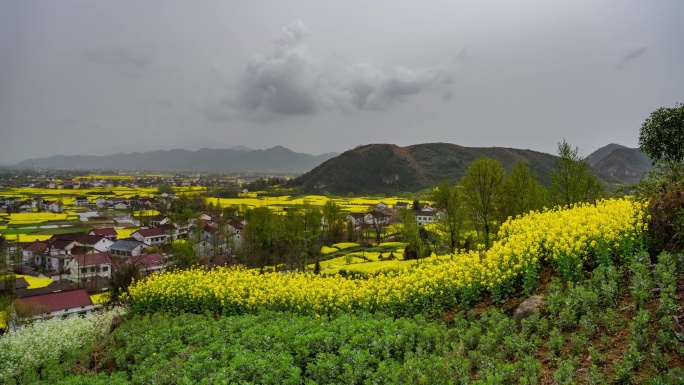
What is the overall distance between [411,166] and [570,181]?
11369 centimetres

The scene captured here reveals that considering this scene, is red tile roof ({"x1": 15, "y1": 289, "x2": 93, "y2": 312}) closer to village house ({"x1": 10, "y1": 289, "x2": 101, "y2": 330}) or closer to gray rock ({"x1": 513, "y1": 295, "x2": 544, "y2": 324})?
Answer: village house ({"x1": 10, "y1": 289, "x2": 101, "y2": 330})

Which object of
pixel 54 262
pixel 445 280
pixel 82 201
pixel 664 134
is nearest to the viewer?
pixel 445 280

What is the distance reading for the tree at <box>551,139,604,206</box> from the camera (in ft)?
72.8

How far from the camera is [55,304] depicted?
28.9 metres

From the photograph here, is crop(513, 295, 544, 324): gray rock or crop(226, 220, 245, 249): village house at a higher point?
crop(513, 295, 544, 324): gray rock

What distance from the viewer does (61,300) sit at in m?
29.4

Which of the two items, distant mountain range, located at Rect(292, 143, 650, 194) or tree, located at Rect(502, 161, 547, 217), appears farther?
distant mountain range, located at Rect(292, 143, 650, 194)

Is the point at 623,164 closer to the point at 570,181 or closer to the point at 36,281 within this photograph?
the point at 570,181

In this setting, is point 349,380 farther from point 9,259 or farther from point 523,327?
point 9,259

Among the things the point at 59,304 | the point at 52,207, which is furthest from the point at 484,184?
the point at 52,207

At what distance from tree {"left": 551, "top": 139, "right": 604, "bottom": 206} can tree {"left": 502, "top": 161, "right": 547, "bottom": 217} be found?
1.00 metres

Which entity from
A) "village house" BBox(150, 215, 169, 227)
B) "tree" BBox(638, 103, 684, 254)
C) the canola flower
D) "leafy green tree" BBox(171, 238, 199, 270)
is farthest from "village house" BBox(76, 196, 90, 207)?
"tree" BBox(638, 103, 684, 254)

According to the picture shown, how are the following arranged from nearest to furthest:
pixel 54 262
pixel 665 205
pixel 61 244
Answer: pixel 665 205 → pixel 54 262 → pixel 61 244

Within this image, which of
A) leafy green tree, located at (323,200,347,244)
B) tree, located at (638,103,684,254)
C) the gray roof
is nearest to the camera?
tree, located at (638,103,684,254)
